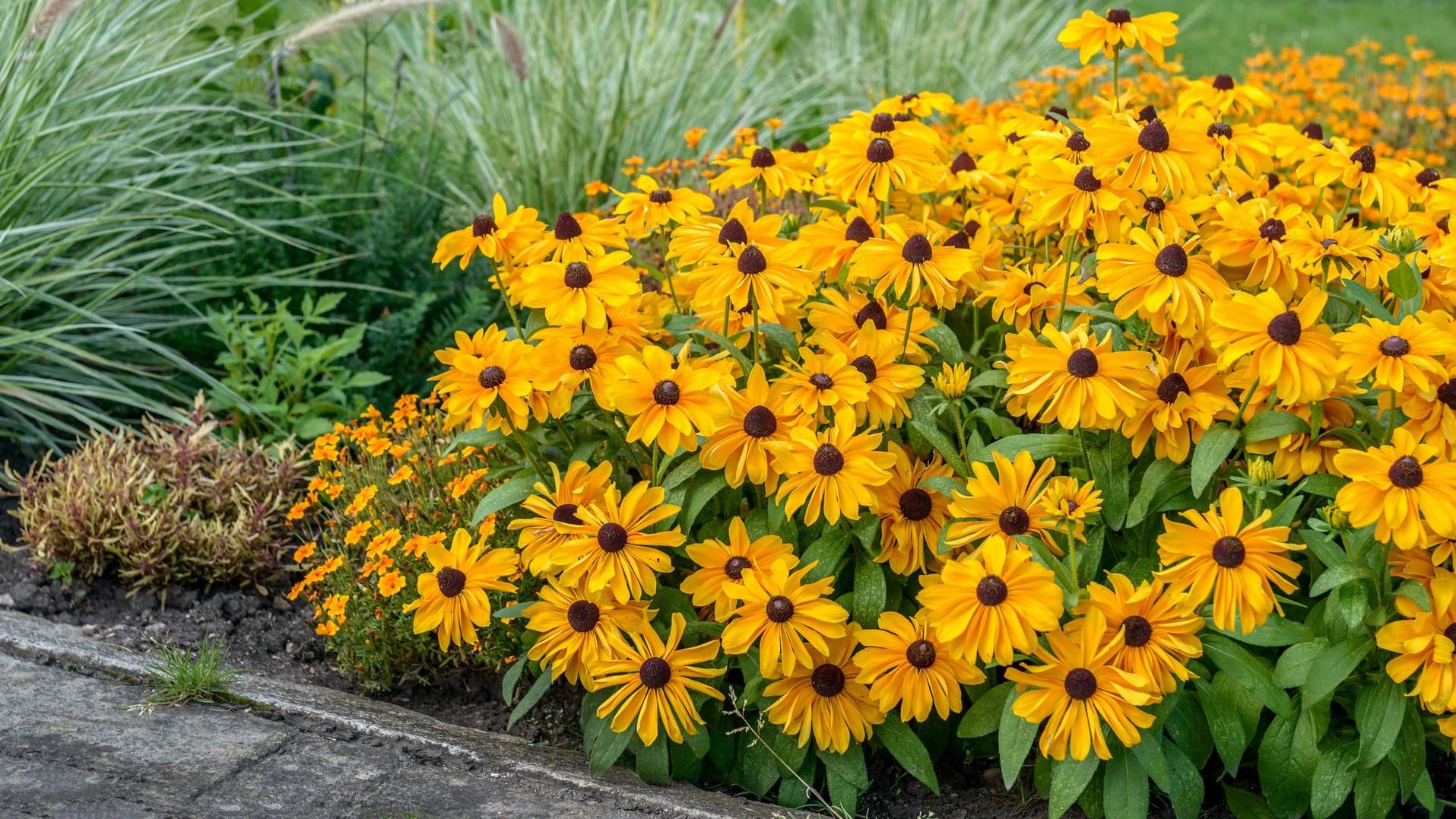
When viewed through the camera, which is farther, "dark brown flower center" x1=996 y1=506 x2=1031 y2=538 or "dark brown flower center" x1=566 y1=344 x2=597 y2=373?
"dark brown flower center" x1=566 y1=344 x2=597 y2=373

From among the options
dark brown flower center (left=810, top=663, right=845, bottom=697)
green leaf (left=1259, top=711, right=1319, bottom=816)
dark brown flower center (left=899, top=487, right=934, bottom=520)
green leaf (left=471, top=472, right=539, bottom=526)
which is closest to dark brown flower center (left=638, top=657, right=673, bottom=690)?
dark brown flower center (left=810, top=663, right=845, bottom=697)

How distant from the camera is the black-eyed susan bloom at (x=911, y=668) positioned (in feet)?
6.82

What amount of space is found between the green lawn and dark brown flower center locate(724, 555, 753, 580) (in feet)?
22.0

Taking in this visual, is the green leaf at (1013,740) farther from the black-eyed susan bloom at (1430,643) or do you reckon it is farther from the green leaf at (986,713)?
the black-eyed susan bloom at (1430,643)

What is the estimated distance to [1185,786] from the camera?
2082mm

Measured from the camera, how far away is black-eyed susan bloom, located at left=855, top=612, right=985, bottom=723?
2.08m

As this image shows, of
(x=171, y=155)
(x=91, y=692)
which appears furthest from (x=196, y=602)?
(x=171, y=155)

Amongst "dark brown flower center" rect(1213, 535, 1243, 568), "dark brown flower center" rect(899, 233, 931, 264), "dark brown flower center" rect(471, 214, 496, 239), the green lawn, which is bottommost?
"dark brown flower center" rect(1213, 535, 1243, 568)

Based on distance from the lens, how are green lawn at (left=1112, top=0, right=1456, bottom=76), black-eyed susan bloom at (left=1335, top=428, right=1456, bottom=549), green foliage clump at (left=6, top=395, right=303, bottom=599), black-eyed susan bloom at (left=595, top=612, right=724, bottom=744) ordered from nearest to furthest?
black-eyed susan bloom at (left=1335, top=428, right=1456, bottom=549)
black-eyed susan bloom at (left=595, top=612, right=724, bottom=744)
green foliage clump at (left=6, top=395, right=303, bottom=599)
green lawn at (left=1112, top=0, right=1456, bottom=76)

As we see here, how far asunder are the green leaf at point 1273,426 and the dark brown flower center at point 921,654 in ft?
1.86

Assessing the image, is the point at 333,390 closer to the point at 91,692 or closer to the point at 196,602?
the point at 196,602

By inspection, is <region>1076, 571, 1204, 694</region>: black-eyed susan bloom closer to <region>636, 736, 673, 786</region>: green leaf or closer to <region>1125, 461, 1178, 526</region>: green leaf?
<region>1125, 461, 1178, 526</region>: green leaf

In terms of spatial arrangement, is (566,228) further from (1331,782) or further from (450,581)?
→ (1331,782)

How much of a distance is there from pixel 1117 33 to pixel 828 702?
4.03 feet
